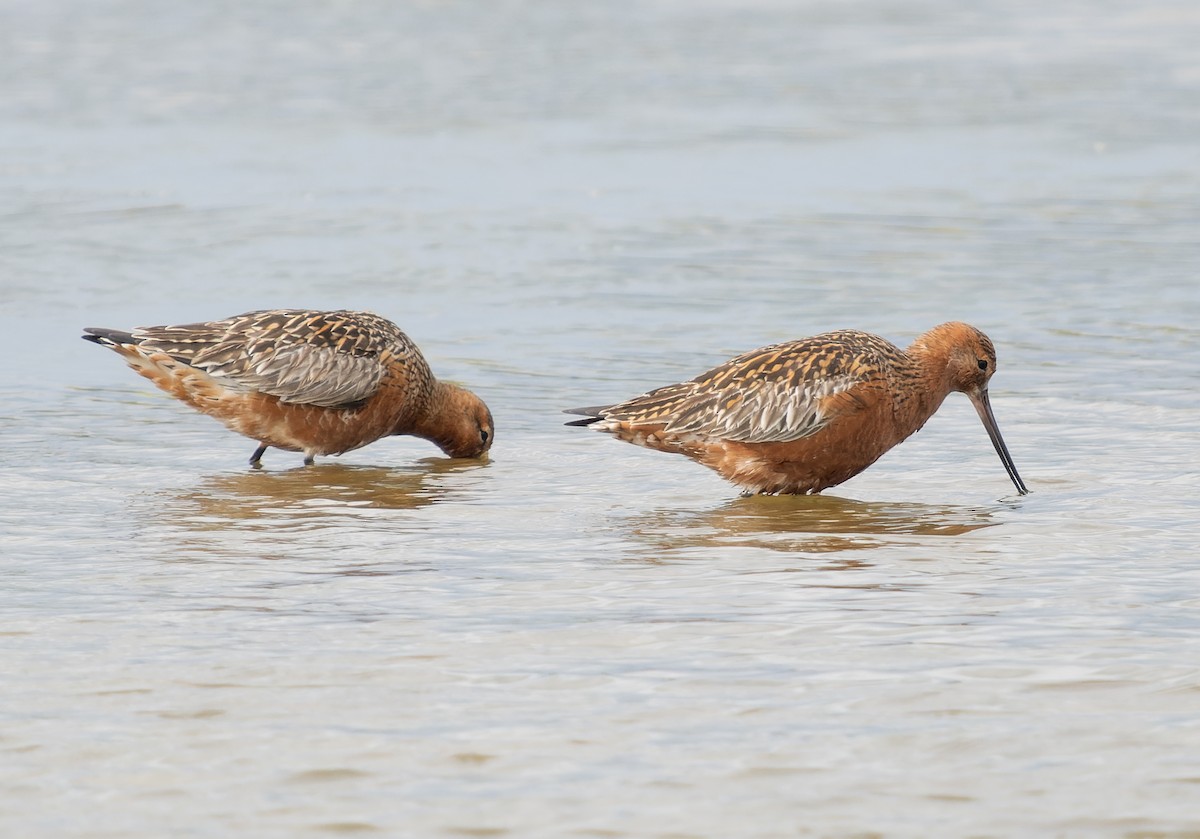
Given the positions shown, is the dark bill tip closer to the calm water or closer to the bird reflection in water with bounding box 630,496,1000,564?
the calm water

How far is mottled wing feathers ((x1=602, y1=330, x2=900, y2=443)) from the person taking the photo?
8.52m

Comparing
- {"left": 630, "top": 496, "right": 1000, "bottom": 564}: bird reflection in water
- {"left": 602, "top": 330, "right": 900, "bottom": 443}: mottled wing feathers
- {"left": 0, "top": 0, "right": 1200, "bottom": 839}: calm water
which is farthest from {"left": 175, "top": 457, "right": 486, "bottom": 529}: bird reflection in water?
{"left": 630, "top": 496, "right": 1000, "bottom": 564}: bird reflection in water

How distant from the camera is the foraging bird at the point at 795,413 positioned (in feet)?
27.9

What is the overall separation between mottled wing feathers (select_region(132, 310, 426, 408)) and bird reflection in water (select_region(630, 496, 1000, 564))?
209 centimetres

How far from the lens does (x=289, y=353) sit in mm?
9656

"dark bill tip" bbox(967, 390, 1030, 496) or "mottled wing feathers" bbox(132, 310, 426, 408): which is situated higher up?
"mottled wing feathers" bbox(132, 310, 426, 408)

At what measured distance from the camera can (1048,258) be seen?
14328mm

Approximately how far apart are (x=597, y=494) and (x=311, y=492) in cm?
→ 133

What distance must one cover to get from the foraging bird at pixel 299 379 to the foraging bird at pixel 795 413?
1363 millimetres

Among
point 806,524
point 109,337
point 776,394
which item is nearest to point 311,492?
point 109,337

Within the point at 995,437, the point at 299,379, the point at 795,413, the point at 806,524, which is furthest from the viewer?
the point at 299,379

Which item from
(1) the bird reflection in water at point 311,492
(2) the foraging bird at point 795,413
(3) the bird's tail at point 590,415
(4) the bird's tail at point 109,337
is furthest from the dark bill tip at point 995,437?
(4) the bird's tail at point 109,337

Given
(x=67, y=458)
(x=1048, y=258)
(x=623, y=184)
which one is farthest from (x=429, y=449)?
(x=623, y=184)

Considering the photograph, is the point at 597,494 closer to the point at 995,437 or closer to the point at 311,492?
the point at 311,492
